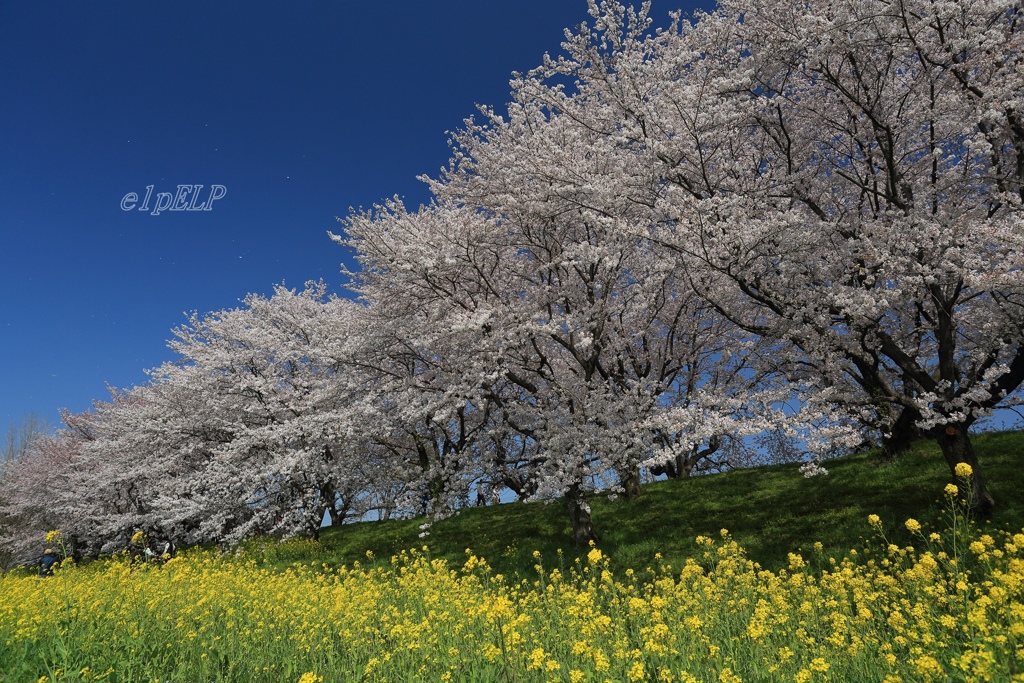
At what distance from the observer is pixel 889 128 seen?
37.0ft

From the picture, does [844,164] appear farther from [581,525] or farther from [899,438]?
[581,525]

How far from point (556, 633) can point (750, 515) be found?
10.1 metres

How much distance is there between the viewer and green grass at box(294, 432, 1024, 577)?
1217 cm

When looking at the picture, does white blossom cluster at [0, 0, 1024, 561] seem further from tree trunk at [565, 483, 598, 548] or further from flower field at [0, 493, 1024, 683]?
flower field at [0, 493, 1024, 683]

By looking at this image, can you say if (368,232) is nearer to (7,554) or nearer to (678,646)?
(678,646)

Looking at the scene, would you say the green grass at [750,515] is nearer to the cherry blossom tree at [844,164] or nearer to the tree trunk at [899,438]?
the tree trunk at [899,438]

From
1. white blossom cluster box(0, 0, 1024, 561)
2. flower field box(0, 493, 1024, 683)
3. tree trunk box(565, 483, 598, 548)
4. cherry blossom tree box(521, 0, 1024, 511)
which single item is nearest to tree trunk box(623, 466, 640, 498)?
white blossom cluster box(0, 0, 1024, 561)

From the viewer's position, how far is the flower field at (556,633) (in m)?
4.64

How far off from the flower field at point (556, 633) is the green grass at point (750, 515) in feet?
10.0

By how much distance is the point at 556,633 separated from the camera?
617 cm

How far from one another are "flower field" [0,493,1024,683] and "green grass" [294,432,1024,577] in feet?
10.0

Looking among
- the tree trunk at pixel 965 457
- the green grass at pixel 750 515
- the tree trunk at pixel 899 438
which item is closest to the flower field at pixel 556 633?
the tree trunk at pixel 965 457

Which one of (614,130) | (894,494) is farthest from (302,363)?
(894,494)

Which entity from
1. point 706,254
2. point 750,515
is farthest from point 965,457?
point 706,254
